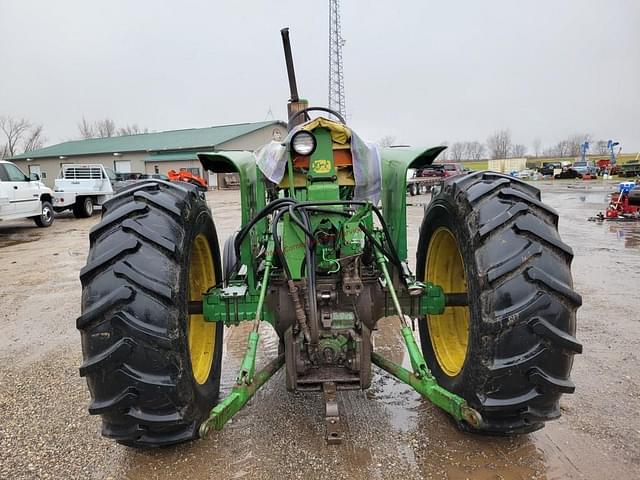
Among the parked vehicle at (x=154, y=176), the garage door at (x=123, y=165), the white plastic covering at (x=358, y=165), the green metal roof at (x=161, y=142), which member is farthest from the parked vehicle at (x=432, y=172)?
the garage door at (x=123, y=165)

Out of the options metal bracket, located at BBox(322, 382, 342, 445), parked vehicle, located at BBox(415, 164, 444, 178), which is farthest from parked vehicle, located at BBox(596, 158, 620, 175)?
metal bracket, located at BBox(322, 382, 342, 445)

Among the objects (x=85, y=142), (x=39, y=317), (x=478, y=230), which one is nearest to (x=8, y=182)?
(x=39, y=317)

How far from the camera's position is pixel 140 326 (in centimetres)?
220

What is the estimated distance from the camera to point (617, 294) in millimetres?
6211

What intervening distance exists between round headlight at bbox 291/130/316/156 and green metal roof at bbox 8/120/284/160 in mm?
36213

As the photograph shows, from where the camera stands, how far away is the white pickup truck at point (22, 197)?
41.2 ft

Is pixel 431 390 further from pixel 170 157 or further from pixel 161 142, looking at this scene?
pixel 161 142

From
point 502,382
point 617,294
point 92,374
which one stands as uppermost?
point 92,374

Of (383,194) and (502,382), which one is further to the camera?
(383,194)

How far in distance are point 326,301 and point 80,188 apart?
56.3 ft

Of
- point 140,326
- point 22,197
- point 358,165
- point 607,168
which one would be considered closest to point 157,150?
point 22,197

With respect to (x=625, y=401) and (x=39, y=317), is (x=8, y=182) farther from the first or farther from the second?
(x=625, y=401)

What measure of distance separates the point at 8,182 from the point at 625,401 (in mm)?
14731

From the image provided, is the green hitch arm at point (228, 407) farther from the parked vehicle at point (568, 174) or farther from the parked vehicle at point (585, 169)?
the parked vehicle at point (568, 174)
